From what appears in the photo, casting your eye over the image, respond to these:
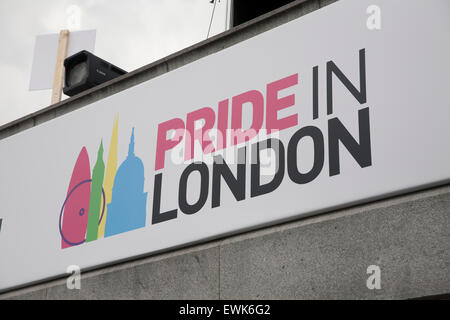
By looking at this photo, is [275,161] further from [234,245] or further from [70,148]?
[70,148]

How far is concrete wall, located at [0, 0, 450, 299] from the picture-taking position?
4852 millimetres

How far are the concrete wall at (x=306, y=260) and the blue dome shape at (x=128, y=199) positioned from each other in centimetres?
36

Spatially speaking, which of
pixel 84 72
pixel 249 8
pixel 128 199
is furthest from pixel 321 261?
pixel 249 8

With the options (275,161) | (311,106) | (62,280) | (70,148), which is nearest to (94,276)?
(62,280)

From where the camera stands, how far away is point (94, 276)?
6.62m

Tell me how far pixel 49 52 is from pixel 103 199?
3390mm

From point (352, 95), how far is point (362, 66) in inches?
9.7

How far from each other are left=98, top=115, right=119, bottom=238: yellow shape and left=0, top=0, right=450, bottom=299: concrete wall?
435 millimetres

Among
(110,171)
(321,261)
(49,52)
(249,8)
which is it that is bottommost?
(321,261)

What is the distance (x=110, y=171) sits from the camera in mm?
7027

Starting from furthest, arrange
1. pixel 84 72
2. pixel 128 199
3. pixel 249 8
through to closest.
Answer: pixel 249 8
pixel 84 72
pixel 128 199

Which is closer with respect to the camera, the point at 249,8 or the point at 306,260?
the point at 306,260

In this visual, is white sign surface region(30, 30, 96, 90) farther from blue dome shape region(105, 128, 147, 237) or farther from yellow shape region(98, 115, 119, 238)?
blue dome shape region(105, 128, 147, 237)

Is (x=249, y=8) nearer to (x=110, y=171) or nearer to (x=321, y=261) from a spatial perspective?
(x=110, y=171)
